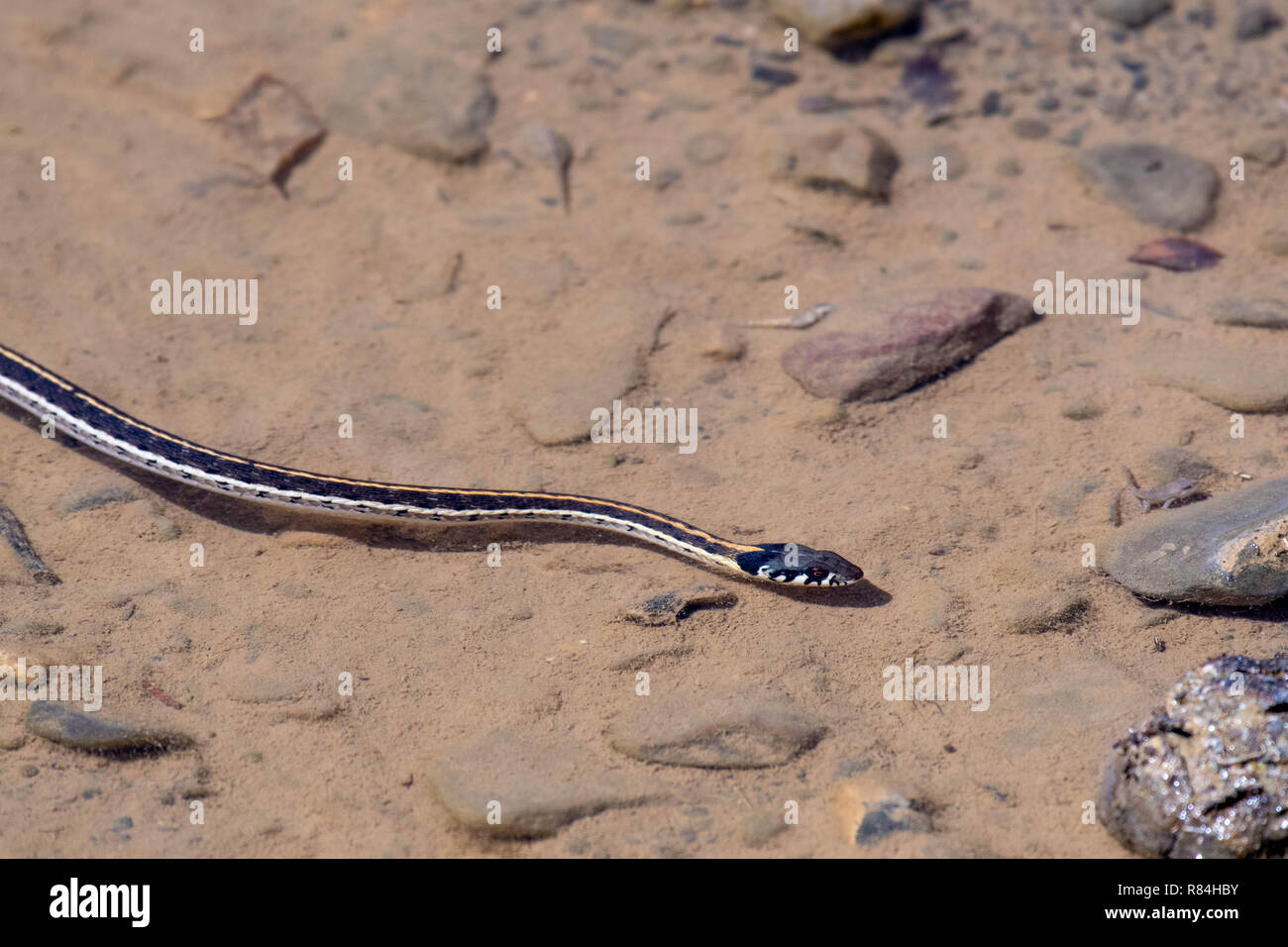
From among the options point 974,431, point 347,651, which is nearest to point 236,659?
point 347,651

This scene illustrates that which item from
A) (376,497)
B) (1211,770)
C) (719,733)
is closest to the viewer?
(1211,770)

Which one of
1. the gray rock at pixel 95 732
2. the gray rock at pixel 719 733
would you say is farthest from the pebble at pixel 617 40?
the gray rock at pixel 95 732

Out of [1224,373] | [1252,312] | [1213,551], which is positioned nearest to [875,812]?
[1213,551]

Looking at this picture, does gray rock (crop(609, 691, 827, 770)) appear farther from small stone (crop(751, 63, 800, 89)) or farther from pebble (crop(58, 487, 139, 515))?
small stone (crop(751, 63, 800, 89))

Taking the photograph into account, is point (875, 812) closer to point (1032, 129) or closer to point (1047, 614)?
point (1047, 614)

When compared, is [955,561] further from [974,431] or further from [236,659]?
[236,659]
